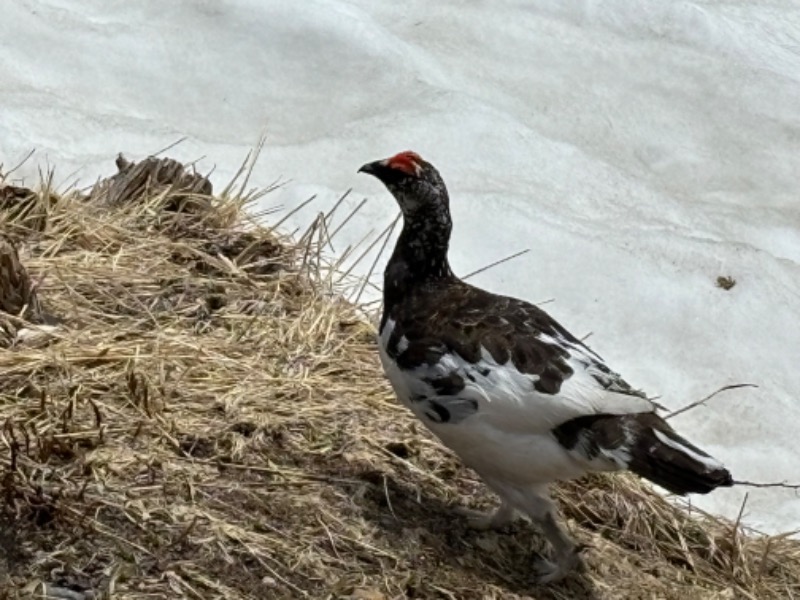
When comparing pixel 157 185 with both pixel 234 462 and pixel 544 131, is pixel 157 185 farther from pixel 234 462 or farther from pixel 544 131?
pixel 544 131

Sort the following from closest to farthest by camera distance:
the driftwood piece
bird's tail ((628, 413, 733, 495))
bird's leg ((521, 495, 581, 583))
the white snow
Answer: bird's tail ((628, 413, 733, 495))
bird's leg ((521, 495, 581, 583))
the driftwood piece
the white snow

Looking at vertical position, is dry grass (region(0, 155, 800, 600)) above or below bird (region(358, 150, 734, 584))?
below

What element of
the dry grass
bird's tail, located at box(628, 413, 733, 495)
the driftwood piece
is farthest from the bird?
the driftwood piece

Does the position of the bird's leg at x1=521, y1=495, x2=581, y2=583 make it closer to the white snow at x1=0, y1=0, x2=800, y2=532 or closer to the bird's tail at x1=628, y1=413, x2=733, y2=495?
the bird's tail at x1=628, y1=413, x2=733, y2=495

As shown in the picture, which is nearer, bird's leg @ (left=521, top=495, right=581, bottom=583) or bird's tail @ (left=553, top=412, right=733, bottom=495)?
bird's tail @ (left=553, top=412, right=733, bottom=495)

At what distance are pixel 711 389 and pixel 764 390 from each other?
8.3 inches

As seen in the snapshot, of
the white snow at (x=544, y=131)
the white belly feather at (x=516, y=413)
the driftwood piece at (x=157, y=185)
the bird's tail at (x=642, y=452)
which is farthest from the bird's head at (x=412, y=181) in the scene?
the white snow at (x=544, y=131)

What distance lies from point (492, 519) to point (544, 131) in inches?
148

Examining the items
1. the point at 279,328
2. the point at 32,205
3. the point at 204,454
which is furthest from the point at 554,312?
the point at 204,454

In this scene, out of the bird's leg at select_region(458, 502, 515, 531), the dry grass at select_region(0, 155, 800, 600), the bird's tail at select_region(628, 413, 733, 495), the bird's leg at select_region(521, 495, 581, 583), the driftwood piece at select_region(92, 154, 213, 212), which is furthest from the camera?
the driftwood piece at select_region(92, 154, 213, 212)

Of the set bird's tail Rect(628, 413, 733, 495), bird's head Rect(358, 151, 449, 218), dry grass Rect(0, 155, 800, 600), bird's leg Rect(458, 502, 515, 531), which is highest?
bird's head Rect(358, 151, 449, 218)

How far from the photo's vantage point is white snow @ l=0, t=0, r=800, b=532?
627 centimetres

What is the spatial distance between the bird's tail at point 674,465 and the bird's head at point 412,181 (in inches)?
37.3

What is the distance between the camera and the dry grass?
3535 millimetres
